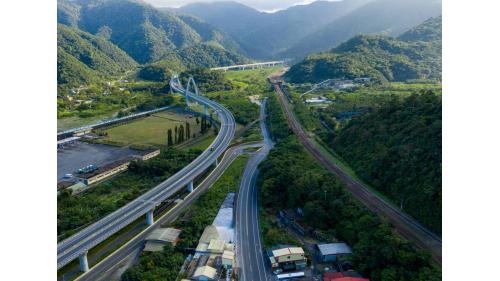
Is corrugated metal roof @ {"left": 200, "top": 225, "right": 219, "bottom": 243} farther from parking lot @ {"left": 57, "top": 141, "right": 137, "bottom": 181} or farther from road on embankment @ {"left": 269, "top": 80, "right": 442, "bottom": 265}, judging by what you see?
parking lot @ {"left": 57, "top": 141, "right": 137, "bottom": 181}

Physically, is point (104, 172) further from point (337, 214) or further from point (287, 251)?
point (337, 214)

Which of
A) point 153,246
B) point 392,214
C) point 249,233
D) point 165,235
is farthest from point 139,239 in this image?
point 392,214

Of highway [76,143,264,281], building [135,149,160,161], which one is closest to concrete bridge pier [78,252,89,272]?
highway [76,143,264,281]

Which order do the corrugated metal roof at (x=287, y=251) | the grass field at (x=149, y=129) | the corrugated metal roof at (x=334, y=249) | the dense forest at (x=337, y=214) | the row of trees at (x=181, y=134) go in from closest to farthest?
the dense forest at (x=337, y=214)
the corrugated metal roof at (x=287, y=251)
the corrugated metal roof at (x=334, y=249)
the row of trees at (x=181, y=134)
the grass field at (x=149, y=129)

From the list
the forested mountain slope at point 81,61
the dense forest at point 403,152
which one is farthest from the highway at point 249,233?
the forested mountain slope at point 81,61

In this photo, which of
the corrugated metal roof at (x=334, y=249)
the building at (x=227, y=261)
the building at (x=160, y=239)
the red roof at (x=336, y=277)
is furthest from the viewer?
the building at (x=160, y=239)

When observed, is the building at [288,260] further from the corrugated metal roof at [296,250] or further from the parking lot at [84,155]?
the parking lot at [84,155]
